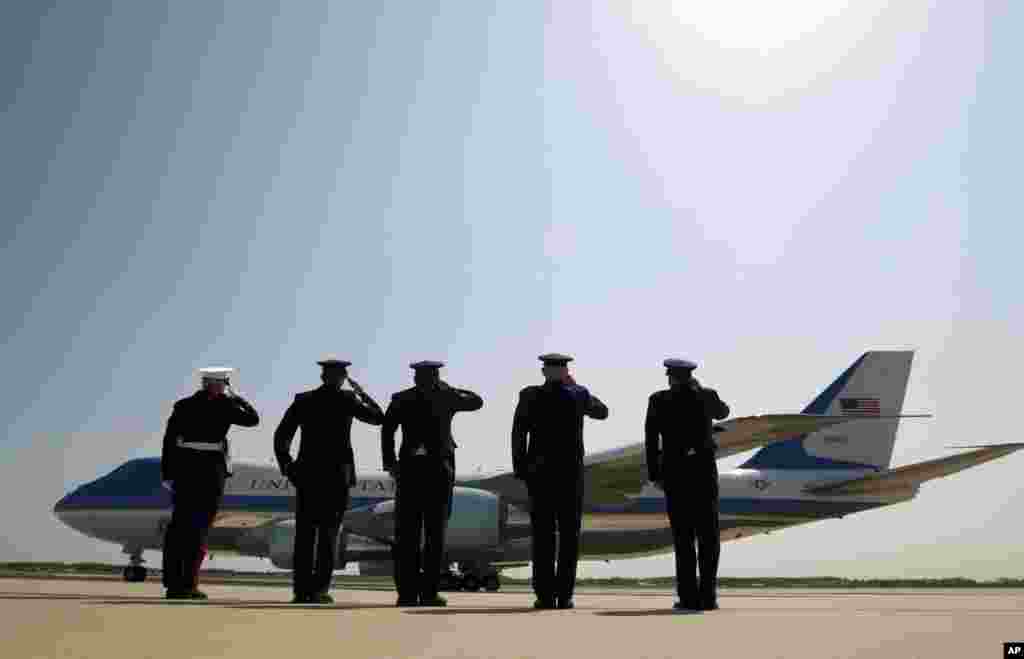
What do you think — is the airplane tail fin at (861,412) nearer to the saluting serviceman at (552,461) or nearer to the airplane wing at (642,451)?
the airplane wing at (642,451)

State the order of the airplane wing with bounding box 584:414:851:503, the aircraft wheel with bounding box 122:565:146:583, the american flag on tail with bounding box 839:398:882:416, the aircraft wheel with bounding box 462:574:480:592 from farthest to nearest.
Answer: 1. the american flag on tail with bounding box 839:398:882:416
2. the aircraft wheel with bounding box 122:565:146:583
3. the aircraft wheel with bounding box 462:574:480:592
4. the airplane wing with bounding box 584:414:851:503

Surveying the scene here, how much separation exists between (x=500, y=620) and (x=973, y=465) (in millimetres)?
20109

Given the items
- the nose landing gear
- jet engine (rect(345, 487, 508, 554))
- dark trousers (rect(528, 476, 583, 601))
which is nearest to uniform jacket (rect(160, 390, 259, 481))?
dark trousers (rect(528, 476, 583, 601))

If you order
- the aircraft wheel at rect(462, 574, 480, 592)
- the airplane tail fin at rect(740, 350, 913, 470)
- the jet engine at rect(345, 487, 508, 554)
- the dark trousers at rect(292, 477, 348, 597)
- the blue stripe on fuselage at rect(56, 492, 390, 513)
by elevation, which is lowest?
the aircraft wheel at rect(462, 574, 480, 592)

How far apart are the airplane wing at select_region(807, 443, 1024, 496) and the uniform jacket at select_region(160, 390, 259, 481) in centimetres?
1701

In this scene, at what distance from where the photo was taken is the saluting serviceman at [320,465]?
355 inches

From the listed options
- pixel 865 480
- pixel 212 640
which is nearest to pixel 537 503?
pixel 212 640

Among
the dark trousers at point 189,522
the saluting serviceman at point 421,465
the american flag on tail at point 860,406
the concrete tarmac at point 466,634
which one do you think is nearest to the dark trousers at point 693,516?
the saluting serviceman at point 421,465

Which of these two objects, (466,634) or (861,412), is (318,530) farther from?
(861,412)

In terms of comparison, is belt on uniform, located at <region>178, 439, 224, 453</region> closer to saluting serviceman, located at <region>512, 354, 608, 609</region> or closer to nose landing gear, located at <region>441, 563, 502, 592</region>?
saluting serviceman, located at <region>512, 354, 608, 609</region>

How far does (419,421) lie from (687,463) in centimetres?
207

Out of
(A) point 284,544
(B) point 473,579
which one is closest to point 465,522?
(B) point 473,579

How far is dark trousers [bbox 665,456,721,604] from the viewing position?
863cm

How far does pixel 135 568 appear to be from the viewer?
2498cm
